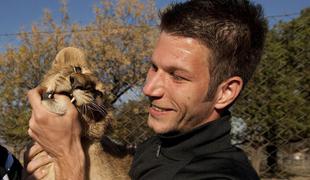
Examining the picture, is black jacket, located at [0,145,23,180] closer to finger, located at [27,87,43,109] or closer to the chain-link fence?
finger, located at [27,87,43,109]

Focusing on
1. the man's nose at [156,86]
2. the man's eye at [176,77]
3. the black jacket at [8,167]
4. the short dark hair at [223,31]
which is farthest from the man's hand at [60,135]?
the short dark hair at [223,31]

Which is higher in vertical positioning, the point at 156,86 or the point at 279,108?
the point at 156,86

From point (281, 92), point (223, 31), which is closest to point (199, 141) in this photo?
point (223, 31)

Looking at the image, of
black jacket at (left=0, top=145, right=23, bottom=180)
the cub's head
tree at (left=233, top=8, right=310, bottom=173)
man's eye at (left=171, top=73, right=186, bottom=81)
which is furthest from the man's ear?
tree at (left=233, top=8, right=310, bottom=173)

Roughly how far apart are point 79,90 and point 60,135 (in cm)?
30

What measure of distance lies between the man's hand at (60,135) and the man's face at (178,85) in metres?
0.40

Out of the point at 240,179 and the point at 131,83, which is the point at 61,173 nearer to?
the point at 240,179

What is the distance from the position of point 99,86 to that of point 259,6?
0.86 m

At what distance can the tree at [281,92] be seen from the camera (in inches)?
217

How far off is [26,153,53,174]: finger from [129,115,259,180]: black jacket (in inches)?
18.0

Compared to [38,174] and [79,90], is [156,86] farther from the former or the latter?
[38,174]

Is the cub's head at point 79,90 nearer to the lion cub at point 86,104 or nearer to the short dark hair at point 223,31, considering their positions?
the lion cub at point 86,104

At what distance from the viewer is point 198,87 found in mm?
1923

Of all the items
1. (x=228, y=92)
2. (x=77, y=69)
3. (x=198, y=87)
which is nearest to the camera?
(x=198, y=87)
